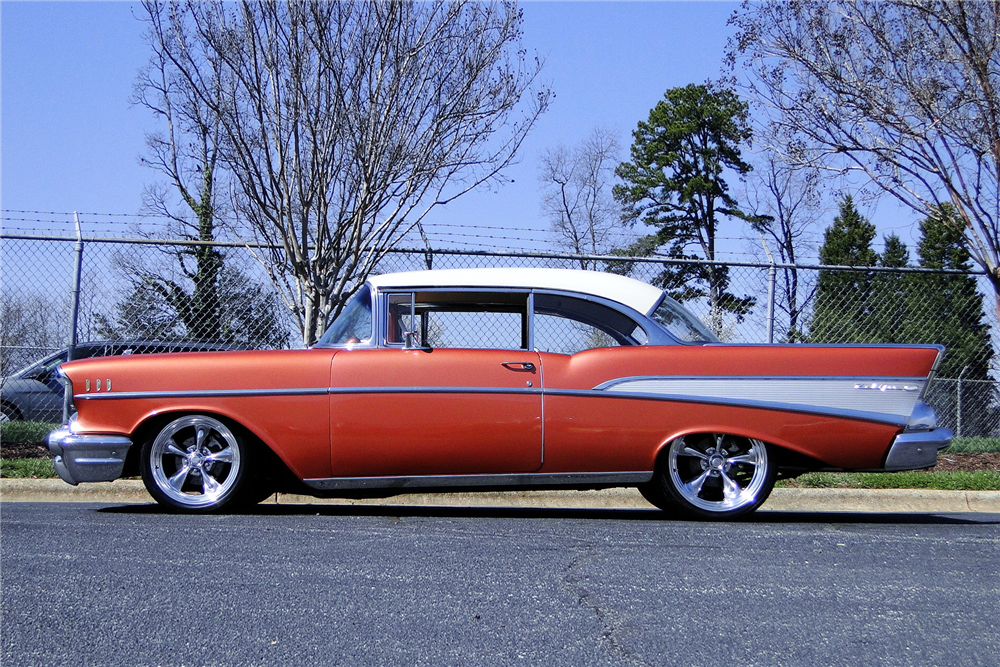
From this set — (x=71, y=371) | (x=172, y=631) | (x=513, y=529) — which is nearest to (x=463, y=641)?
(x=172, y=631)

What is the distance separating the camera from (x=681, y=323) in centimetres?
601

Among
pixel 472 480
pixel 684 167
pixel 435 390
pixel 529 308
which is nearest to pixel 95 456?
pixel 435 390

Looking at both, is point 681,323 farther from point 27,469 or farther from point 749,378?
point 27,469

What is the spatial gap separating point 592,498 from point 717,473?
1.53m

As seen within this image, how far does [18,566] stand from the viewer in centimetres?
412

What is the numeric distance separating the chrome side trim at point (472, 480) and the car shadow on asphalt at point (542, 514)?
0.24 m

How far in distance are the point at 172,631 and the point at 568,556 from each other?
1784mm

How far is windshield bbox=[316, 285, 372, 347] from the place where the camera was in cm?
593

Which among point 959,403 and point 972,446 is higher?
point 959,403

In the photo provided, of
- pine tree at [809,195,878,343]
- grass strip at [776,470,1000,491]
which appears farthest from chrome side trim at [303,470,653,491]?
pine tree at [809,195,878,343]

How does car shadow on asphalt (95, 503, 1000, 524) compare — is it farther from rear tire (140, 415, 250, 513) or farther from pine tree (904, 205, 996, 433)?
pine tree (904, 205, 996, 433)

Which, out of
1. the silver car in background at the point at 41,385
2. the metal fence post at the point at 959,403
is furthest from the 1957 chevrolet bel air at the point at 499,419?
the metal fence post at the point at 959,403

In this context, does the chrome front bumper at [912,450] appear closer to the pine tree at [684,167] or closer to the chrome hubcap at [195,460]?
the chrome hubcap at [195,460]

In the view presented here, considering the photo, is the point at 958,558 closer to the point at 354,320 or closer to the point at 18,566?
the point at 354,320
